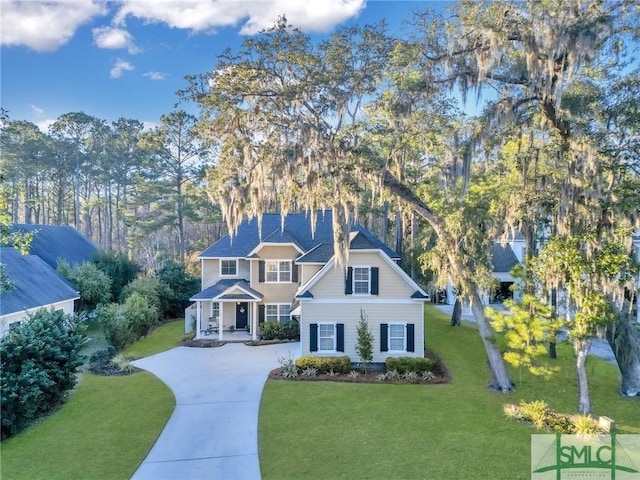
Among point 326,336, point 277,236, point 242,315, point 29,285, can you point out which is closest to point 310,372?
point 326,336

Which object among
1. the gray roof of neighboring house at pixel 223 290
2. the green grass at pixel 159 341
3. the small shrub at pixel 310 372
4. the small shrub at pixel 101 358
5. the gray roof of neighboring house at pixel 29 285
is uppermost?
the gray roof of neighboring house at pixel 29 285

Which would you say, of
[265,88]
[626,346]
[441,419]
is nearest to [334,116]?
[265,88]

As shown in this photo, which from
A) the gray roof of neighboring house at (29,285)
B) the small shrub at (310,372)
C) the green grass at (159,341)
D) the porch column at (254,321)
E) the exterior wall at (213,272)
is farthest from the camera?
the exterior wall at (213,272)

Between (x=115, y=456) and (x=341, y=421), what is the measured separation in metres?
5.21

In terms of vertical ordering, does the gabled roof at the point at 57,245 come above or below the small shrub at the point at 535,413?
above

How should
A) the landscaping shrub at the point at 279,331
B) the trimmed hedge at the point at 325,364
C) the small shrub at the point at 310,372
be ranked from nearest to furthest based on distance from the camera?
the small shrub at the point at 310,372 < the trimmed hedge at the point at 325,364 < the landscaping shrub at the point at 279,331

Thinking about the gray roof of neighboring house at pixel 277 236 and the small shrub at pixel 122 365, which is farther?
the gray roof of neighboring house at pixel 277 236

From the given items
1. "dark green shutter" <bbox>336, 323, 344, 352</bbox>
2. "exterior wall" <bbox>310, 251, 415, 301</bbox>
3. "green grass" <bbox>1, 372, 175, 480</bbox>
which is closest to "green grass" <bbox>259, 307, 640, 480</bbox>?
"dark green shutter" <bbox>336, 323, 344, 352</bbox>

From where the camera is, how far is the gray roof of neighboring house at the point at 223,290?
1875 cm

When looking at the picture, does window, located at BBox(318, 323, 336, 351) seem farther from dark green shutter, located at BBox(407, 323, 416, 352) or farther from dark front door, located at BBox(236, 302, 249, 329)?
dark front door, located at BBox(236, 302, 249, 329)

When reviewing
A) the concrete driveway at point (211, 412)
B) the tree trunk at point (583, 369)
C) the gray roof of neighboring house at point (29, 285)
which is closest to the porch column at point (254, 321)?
the concrete driveway at point (211, 412)

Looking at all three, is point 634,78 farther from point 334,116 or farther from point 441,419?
point 441,419

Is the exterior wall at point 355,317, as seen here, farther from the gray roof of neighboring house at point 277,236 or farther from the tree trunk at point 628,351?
the tree trunk at point 628,351

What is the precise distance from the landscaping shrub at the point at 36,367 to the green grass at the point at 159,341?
205 inches
